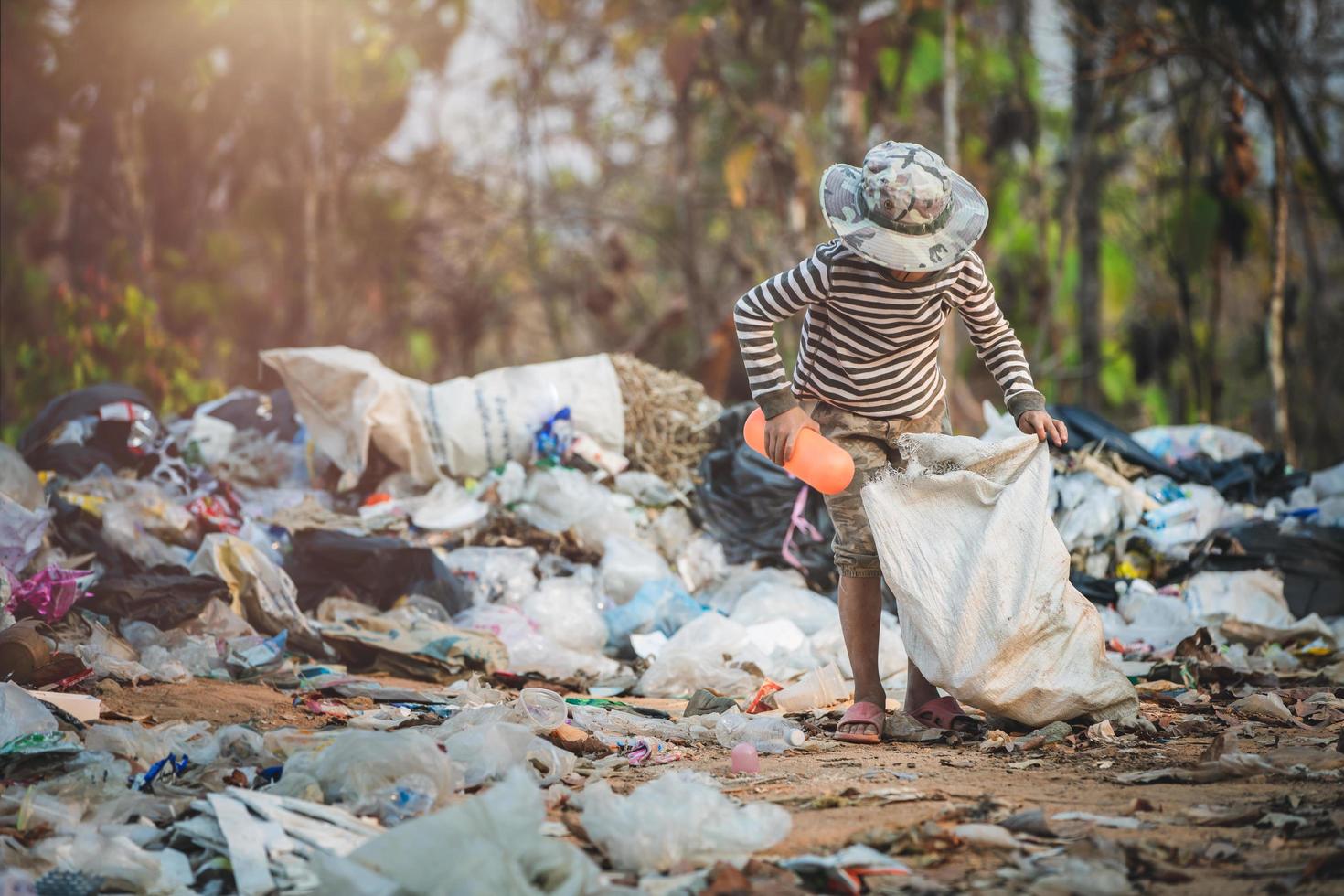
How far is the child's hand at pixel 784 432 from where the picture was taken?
3131 millimetres

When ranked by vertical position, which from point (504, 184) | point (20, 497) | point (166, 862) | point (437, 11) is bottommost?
point (166, 862)

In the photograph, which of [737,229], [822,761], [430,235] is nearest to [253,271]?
[430,235]

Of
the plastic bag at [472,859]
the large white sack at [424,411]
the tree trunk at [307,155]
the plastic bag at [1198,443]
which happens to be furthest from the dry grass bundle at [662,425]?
the tree trunk at [307,155]

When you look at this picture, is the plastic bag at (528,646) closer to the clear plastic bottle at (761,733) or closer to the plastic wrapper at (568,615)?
the plastic wrapper at (568,615)

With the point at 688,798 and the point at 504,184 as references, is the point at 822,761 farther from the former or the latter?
the point at 504,184

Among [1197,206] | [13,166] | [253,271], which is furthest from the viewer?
[253,271]

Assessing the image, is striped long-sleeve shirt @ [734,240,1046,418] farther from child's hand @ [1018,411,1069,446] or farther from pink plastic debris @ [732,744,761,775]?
pink plastic debris @ [732,744,761,775]

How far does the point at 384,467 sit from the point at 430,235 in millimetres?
11414

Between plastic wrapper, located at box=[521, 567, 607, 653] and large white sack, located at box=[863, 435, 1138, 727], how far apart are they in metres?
1.89

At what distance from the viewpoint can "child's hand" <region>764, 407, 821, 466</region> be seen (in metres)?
3.13

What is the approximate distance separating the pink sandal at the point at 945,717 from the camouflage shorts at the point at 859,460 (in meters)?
0.40

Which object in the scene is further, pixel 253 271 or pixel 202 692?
pixel 253 271

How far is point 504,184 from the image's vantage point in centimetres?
1689

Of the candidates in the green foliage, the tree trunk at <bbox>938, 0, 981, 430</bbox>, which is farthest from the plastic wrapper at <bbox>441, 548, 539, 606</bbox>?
the green foliage
